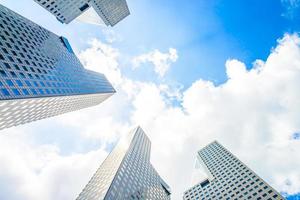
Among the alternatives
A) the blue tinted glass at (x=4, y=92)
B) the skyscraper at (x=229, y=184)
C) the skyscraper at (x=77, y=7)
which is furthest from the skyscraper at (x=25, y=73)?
the skyscraper at (x=229, y=184)

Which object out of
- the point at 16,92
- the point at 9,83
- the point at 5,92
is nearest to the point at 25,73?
the point at 16,92

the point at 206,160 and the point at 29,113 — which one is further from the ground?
the point at 29,113

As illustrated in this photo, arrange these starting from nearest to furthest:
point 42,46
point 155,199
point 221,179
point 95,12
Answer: point 42,46
point 155,199
point 221,179
point 95,12

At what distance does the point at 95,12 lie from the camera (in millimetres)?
141125

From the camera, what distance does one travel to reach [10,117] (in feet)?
205

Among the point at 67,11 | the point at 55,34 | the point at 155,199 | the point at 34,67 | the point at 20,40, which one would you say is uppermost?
the point at 67,11

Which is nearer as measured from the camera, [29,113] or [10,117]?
[10,117]

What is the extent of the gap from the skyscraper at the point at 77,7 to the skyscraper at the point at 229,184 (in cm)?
10748

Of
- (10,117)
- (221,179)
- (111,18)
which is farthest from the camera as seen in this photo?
(111,18)

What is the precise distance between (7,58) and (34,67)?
37.2 feet

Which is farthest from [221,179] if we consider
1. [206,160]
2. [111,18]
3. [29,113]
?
[111,18]

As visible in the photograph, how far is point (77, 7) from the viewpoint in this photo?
411 feet

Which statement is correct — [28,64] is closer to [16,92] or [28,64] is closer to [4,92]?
[16,92]

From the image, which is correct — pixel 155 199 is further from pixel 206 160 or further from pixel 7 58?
pixel 7 58
